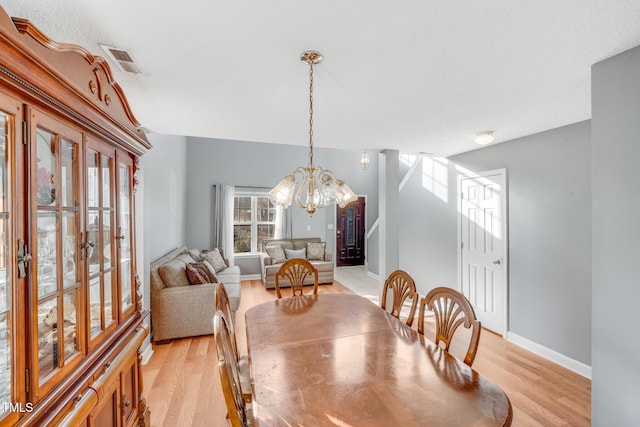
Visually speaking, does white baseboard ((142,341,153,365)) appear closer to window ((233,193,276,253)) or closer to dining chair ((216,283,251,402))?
dining chair ((216,283,251,402))

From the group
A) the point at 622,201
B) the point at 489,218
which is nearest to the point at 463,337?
the point at 489,218

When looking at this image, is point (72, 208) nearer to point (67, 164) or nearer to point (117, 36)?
point (67, 164)

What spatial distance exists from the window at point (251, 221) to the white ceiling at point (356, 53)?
387 cm

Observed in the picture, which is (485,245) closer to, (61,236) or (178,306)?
(178,306)

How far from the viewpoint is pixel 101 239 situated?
55.0 inches

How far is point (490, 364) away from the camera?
278cm

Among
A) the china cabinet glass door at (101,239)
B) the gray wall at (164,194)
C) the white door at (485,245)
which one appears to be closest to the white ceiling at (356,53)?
the china cabinet glass door at (101,239)

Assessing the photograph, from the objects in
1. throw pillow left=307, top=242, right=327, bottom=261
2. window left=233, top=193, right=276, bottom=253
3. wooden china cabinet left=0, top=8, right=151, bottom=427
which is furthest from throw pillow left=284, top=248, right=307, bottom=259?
wooden china cabinet left=0, top=8, right=151, bottom=427

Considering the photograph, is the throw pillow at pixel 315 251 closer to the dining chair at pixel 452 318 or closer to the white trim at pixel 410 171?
the white trim at pixel 410 171

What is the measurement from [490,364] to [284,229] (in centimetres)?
463

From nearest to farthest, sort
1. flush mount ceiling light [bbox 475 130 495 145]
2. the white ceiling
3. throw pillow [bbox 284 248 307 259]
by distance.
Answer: the white ceiling → flush mount ceiling light [bbox 475 130 495 145] → throw pillow [bbox 284 248 307 259]

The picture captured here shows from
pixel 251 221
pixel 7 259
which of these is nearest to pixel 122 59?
pixel 7 259

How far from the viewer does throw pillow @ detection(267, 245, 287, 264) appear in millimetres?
5699

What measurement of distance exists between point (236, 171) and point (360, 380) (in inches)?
223
